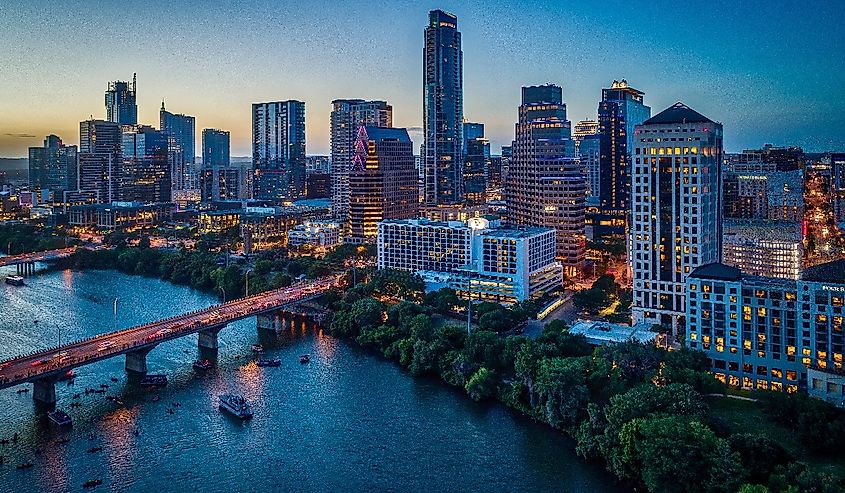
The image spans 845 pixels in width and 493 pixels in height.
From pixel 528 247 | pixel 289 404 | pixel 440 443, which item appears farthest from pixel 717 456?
pixel 528 247

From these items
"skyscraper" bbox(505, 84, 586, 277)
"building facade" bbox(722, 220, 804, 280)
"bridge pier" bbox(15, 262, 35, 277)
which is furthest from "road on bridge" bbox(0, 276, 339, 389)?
"bridge pier" bbox(15, 262, 35, 277)

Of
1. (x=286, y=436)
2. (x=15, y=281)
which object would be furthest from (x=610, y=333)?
(x=15, y=281)

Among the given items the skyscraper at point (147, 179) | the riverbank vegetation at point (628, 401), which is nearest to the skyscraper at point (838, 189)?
the riverbank vegetation at point (628, 401)

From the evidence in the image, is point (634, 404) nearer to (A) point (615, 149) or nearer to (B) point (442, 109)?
(A) point (615, 149)

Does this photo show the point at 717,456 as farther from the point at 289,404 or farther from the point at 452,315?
the point at 452,315

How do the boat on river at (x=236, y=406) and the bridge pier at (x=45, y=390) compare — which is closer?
the boat on river at (x=236, y=406)

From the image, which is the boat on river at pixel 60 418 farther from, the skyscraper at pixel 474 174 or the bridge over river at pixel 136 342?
the skyscraper at pixel 474 174

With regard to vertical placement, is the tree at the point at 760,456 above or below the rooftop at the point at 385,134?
below

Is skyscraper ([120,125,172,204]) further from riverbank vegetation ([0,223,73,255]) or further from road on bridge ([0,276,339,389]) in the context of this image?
road on bridge ([0,276,339,389])
